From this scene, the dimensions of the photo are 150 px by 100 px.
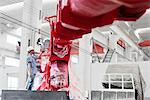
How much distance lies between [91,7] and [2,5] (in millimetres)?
5582

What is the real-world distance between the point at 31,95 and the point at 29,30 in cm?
154

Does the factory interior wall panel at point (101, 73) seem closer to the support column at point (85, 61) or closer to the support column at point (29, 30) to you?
the support column at point (85, 61)

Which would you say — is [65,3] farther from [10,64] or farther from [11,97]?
[10,64]

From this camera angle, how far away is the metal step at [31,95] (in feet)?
5.33

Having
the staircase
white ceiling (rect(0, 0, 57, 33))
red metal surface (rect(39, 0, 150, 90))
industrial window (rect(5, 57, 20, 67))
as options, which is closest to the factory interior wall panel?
the staircase

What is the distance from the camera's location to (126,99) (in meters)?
3.69

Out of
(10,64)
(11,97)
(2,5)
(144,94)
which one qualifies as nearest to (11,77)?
(10,64)

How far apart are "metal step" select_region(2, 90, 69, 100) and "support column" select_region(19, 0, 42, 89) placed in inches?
51.1

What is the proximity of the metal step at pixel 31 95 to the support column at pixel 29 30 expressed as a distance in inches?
51.1

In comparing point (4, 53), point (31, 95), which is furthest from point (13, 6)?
point (31, 95)

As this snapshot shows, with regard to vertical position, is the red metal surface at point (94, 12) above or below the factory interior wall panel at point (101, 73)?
above

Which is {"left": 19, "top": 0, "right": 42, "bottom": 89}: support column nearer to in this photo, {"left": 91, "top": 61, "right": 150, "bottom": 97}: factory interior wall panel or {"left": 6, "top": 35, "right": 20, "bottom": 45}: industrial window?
{"left": 91, "top": 61, "right": 150, "bottom": 97}: factory interior wall panel

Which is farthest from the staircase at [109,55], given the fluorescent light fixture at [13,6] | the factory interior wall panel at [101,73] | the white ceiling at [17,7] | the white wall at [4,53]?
the white wall at [4,53]

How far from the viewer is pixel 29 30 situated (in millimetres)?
3062
